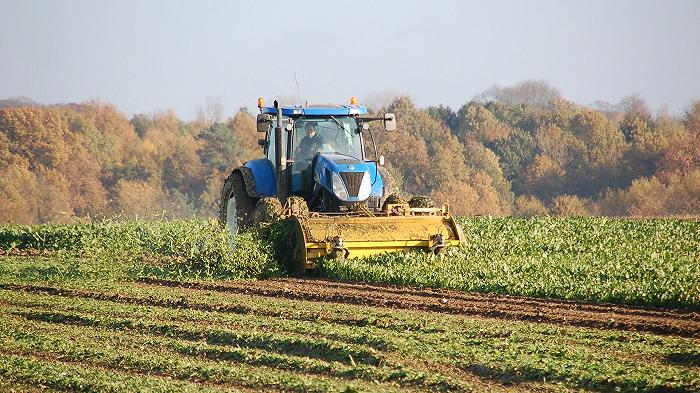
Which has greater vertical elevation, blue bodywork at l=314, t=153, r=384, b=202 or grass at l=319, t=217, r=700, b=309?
blue bodywork at l=314, t=153, r=384, b=202

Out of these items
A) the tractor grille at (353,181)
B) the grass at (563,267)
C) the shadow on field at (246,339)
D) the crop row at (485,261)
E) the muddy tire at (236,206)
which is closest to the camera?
the shadow on field at (246,339)

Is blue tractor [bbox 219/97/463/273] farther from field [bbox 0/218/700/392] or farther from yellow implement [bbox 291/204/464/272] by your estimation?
field [bbox 0/218/700/392]

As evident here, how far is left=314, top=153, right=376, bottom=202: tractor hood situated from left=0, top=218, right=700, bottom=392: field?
1.06 meters

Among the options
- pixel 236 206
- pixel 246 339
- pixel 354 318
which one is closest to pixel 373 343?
pixel 246 339

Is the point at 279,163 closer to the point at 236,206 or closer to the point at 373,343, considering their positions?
the point at 236,206

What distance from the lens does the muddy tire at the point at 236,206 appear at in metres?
17.1

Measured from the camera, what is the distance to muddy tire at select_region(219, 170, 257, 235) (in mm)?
17141

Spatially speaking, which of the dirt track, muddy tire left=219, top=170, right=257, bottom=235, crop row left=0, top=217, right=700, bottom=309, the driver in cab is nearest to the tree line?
crop row left=0, top=217, right=700, bottom=309

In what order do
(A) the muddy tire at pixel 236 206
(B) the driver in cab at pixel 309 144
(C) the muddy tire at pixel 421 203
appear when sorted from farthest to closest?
(A) the muddy tire at pixel 236 206
(C) the muddy tire at pixel 421 203
(B) the driver in cab at pixel 309 144

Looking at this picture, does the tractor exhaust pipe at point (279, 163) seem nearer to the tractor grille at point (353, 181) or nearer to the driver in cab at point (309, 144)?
the driver in cab at point (309, 144)

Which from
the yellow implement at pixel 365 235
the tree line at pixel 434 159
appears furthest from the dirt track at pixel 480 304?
the tree line at pixel 434 159

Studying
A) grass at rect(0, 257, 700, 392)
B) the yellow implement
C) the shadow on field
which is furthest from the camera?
the yellow implement

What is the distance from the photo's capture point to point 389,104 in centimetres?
5272

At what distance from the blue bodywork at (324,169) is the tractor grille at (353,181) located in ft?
0.15
